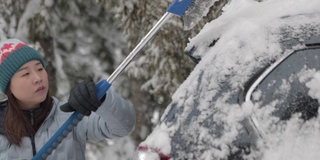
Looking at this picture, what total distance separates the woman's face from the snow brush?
28 centimetres

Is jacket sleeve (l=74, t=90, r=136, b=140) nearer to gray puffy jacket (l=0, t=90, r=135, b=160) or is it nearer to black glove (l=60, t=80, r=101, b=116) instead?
gray puffy jacket (l=0, t=90, r=135, b=160)

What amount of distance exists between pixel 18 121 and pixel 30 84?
0.21m

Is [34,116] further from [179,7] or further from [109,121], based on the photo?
[179,7]

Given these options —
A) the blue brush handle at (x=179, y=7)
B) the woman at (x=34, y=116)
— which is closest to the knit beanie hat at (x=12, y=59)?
the woman at (x=34, y=116)

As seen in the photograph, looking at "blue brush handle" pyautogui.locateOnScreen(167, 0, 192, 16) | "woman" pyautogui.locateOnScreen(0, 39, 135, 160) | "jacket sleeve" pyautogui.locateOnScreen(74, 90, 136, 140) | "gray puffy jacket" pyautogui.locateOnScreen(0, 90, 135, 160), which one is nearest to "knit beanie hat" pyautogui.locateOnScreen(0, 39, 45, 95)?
"woman" pyautogui.locateOnScreen(0, 39, 135, 160)

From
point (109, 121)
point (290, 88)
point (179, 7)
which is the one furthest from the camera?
point (109, 121)

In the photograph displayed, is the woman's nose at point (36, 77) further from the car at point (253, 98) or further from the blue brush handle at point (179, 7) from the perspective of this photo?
the car at point (253, 98)

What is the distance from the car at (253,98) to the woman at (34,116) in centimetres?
84

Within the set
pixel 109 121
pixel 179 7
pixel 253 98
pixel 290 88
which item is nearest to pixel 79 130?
pixel 109 121

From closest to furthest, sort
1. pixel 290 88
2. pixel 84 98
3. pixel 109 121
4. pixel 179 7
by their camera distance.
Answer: pixel 290 88
pixel 84 98
pixel 179 7
pixel 109 121

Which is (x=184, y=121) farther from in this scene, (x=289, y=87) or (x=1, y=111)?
(x=1, y=111)

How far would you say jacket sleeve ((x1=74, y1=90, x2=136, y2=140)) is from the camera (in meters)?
2.86

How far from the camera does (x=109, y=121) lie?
9.70ft

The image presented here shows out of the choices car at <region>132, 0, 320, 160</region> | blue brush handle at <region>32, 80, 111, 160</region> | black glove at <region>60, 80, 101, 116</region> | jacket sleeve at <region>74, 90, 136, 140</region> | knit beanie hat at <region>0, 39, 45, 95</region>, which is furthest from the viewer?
knit beanie hat at <region>0, 39, 45, 95</region>
